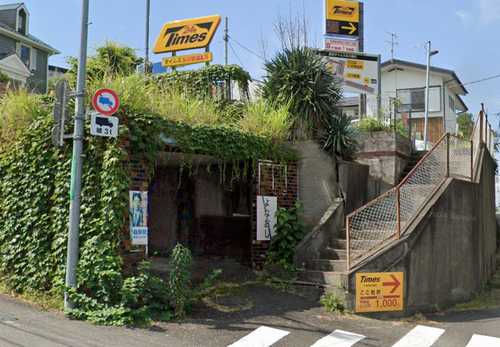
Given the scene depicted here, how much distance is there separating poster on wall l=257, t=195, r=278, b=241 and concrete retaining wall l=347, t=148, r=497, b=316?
8.14 ft

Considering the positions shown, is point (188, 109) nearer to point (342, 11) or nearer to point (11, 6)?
point (342, 11)

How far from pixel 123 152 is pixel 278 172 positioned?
418cm

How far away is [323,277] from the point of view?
34.3 feet

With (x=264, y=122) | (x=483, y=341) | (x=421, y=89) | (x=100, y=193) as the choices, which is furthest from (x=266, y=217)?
(x=421, y=89)

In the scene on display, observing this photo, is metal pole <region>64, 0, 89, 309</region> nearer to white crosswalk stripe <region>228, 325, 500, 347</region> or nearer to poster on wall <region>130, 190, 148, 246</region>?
poster on wall <region>130, 190, 148, 246</region>

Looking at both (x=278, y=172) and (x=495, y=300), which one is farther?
(x=495, y=300)

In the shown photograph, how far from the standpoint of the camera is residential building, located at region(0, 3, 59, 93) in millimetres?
37531

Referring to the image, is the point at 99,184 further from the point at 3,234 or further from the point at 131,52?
the point at 131,52

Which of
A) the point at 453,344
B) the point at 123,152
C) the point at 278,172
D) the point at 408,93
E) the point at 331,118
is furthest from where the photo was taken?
the point at 408,93

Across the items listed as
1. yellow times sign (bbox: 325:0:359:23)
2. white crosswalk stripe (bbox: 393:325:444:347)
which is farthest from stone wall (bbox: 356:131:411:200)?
yellow times sign (bbox: 325:0:359:23)

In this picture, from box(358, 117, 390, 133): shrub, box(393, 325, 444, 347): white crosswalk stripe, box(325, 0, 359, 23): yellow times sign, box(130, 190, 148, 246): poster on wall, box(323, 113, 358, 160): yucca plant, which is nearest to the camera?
box(393, 325, 444, 347): white crosswalk stripe

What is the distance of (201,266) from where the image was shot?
12438 mm

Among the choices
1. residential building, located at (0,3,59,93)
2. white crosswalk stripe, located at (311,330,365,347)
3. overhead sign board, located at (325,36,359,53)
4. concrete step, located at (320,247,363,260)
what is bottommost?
white crosswalk stripe, located at (311,330,365,347)

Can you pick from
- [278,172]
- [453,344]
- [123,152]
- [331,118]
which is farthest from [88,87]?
[453,344]
